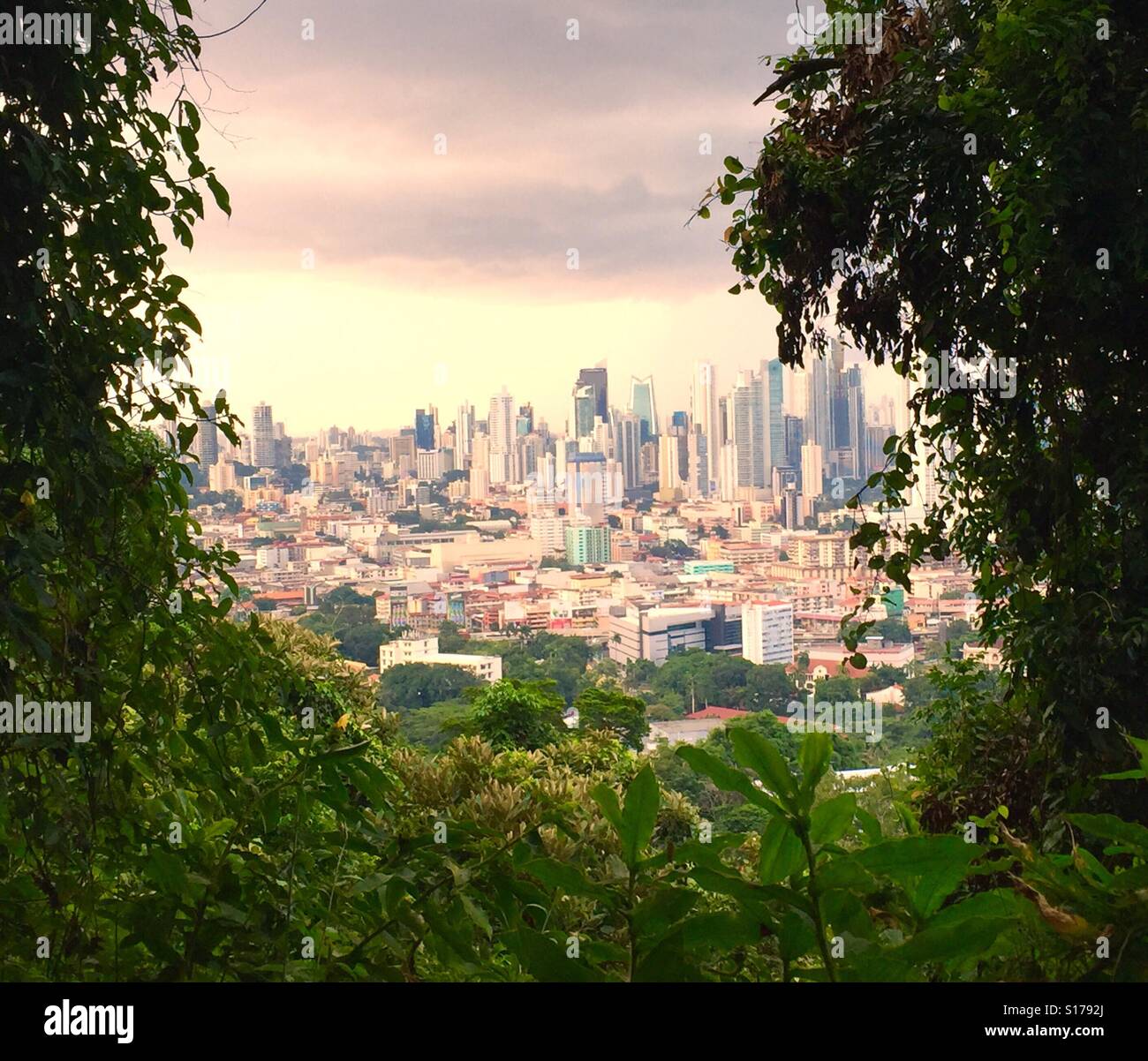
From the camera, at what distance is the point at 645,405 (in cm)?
516

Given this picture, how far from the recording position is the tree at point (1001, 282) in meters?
1.76

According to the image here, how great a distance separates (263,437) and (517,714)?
2.25 metres

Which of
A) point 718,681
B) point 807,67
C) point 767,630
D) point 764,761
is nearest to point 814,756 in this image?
point 764,761

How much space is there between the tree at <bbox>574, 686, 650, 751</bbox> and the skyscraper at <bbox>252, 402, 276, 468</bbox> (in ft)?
7.95

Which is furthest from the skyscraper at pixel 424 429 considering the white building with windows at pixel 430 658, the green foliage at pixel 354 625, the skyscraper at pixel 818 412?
the skyscraper at pixel 818 412

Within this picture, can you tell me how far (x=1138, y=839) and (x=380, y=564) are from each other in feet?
13.0

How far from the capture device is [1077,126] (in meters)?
1.73

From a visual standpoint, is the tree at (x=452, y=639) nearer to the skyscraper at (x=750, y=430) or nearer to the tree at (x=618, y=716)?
the tree at (x=618, y=716)

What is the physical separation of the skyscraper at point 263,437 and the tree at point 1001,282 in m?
2.21

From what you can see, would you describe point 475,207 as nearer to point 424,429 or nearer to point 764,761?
point 424,429

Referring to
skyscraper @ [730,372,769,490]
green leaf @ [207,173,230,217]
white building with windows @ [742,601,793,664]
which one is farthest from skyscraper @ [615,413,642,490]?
green leaf @ [207,173,230,217]

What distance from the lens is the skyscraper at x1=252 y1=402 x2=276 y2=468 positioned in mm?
3789
